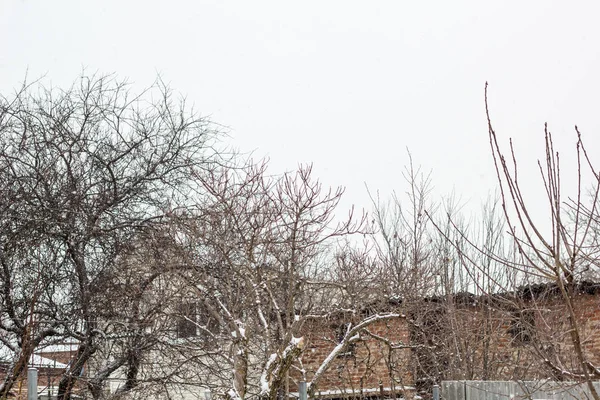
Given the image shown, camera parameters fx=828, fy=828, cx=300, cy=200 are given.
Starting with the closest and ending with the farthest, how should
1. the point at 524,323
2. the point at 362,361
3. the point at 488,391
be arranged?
1. the point at 524,323
2. the point at 488,391
3. the point at 362,361

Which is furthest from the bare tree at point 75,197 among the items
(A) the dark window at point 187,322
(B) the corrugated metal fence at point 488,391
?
(B) the corrugated metal fence at point 488,391

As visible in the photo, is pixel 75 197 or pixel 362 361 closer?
pixel 75 197

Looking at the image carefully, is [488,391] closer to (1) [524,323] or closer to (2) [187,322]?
(2) [187,322]

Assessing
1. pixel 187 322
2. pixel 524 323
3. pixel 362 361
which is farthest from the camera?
pixel 362 361

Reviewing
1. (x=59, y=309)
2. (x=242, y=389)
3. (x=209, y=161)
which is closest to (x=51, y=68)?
(x=209, y=161)

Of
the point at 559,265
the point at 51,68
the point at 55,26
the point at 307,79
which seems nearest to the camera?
the point at 559,265

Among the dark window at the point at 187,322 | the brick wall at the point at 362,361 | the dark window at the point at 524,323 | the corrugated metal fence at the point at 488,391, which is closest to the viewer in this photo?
the dark window at the point at 524,323

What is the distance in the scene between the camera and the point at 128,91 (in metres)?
10.5

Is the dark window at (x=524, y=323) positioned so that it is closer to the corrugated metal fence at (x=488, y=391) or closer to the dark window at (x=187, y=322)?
the corrugated metal fence at (x=488, y=391)

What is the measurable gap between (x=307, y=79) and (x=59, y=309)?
8.65 meters

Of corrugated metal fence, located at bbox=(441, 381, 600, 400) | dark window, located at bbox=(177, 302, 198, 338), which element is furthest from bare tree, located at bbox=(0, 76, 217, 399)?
corrugated metal fence, located at bbox=(441, 381, 600, 400)

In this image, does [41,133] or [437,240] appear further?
[437,240]

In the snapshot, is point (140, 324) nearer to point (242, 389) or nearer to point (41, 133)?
point (242, 389)

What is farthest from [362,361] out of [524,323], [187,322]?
[524,323]
